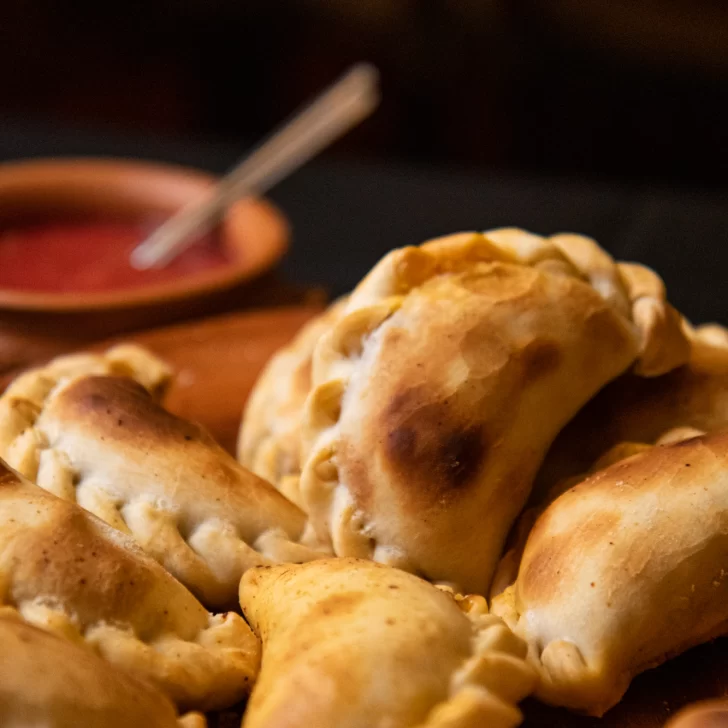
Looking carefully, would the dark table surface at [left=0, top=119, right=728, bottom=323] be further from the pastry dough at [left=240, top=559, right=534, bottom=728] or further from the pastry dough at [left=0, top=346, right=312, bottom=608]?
the pastry dough at [left=240, top=559, right=534, bottom=728]

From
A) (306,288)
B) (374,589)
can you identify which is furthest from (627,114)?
(374,589)

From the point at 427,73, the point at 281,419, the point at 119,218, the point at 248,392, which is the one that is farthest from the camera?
the point at 427,73

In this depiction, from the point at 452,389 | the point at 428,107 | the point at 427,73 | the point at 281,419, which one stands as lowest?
the point at 428,107

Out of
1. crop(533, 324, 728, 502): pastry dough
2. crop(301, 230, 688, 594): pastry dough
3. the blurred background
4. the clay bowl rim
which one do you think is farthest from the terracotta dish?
the blurred background

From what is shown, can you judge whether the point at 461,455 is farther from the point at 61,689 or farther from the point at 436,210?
the point at 436,210

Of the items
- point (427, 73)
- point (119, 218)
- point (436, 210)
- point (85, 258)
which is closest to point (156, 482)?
point (85, 258)

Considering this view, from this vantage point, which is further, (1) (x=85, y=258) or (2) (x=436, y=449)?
(1) (x=85, y=258)

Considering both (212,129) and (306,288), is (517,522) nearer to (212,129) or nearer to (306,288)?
(306,288)
